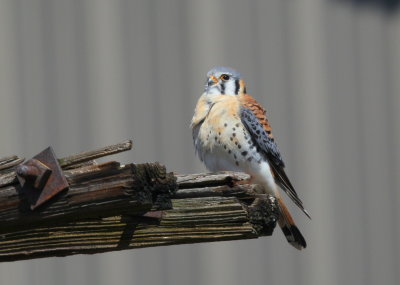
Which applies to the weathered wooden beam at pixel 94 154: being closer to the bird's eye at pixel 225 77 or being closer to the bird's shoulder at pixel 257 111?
the bird's shoulder at pixel 257 111

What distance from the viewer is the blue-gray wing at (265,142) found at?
417cm

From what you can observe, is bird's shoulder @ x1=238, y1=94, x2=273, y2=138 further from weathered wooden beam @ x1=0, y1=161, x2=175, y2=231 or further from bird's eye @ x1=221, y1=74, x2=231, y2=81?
weathered wooden beam @ x1=0, y1=161, x2=175, y2=231

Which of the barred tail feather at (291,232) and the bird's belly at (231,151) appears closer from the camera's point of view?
the barred tail feather at (291,232)

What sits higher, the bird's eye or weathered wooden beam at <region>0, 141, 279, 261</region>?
the bird's eye

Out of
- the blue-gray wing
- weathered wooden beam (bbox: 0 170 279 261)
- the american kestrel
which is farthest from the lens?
the blue-gray wing

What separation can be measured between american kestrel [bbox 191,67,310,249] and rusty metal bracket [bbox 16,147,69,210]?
222 centimetres

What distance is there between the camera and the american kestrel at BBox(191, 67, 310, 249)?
4031mm

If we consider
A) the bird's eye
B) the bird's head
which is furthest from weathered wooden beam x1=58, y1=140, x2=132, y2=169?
the bird's eye

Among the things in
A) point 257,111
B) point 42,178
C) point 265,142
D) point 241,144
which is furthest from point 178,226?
point 257,111

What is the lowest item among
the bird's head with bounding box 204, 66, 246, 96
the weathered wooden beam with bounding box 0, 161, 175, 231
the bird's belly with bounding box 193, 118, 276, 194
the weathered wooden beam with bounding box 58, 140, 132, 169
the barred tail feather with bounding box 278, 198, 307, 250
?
the barred tail feather with bounding box 278, 198, 307, 250

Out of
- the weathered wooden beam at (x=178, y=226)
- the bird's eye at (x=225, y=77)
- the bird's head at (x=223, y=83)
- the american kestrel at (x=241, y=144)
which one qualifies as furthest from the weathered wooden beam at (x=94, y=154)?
the bird's eye at (x=225, y=77)

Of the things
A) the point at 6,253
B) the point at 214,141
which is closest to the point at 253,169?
the point at 214,141

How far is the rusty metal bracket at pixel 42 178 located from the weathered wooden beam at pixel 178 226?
191 millimetres

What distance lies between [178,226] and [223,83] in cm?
248
